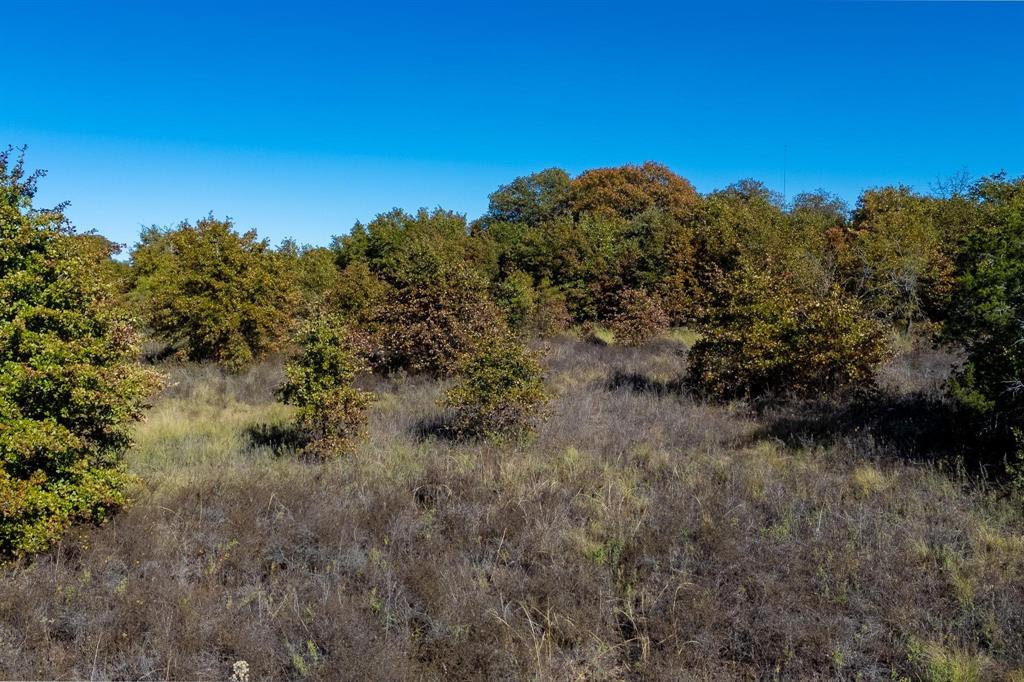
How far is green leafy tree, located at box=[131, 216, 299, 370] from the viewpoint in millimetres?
16797

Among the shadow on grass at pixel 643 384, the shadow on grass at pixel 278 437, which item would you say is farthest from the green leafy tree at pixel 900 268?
the shadow on grass at pixel 278 437

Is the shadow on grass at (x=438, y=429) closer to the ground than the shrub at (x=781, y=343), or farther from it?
closer to the ground

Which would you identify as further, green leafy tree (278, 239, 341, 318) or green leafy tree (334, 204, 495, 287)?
green leafy tree (334, 204, 495, 287)

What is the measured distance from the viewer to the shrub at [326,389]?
29.0 feet

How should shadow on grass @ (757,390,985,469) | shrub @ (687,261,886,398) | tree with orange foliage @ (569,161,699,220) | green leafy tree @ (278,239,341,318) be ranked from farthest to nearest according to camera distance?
1. tree with orange foliage @ (569,161,699,220)
2. green leafy tree @ (278,239,341,318)
3. shrub @ (687,261,886,398)
4. shadow on grass @ (757,390,985,469)

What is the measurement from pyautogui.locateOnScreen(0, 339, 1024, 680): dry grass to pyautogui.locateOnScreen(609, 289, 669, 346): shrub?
12.7 meters

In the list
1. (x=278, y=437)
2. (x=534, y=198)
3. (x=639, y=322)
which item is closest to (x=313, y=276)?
(x=639, y=322)

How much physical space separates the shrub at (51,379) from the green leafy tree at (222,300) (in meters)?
11.6

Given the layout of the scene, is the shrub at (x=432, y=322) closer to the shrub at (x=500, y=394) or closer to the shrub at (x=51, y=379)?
the shrub at (x=500, y=394)

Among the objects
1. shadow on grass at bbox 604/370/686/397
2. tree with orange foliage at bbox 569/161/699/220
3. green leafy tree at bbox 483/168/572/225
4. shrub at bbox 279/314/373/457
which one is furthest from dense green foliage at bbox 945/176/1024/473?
green leafy tree at bbox 483/168/572/225

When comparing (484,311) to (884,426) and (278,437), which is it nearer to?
(278,437)

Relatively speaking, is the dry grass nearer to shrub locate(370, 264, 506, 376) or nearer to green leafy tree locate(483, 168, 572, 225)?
shrub locate(370, 264, 506, 376)

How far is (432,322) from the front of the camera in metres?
15.7

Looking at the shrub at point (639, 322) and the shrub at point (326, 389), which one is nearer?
the shrub at point (326, 389)
